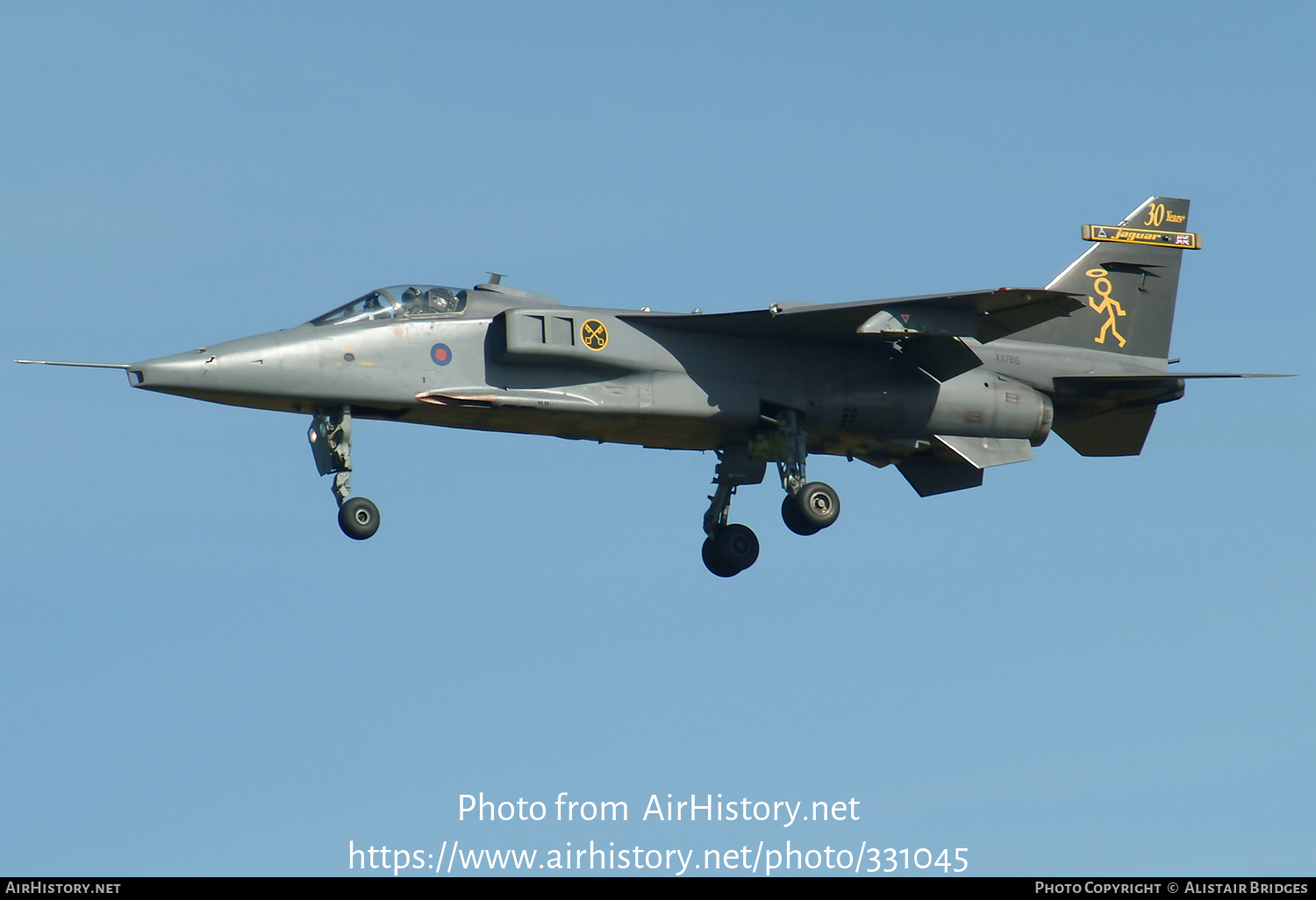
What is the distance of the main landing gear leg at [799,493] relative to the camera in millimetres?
28125

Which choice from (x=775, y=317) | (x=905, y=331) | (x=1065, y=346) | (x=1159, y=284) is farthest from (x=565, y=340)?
(x=1159, y=284)

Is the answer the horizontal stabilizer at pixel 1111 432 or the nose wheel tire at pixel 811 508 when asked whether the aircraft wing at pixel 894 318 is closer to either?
the nose wheel tire at pixel 811 508

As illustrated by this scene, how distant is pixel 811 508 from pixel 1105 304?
24.6 feet

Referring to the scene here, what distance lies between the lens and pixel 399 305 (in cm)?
2662

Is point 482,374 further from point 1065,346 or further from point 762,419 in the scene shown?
point 1065,346

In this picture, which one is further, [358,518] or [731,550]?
[731,550]

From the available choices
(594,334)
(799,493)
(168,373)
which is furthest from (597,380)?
(168,373)

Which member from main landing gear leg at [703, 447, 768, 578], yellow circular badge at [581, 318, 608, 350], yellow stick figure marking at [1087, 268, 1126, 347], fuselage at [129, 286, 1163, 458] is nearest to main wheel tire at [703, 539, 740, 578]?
main landing gear leg at [703, 447, 768, 578]

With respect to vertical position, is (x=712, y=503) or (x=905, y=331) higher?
(x=905, y=331)

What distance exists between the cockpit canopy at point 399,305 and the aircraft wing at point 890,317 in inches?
101

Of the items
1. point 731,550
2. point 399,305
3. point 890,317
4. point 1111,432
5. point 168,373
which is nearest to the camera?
point 168,373

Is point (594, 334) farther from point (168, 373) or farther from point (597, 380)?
point (168, 373)

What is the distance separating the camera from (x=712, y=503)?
3027 centimetres

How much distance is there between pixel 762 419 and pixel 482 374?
4.49 m
